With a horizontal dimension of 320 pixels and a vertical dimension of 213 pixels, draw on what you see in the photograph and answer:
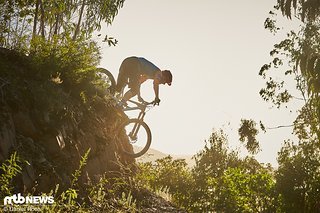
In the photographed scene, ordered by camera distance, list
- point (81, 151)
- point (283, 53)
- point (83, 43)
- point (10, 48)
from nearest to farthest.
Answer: point (81, 151)
point (10, 48)
point (83, 43)
point (283, 53)

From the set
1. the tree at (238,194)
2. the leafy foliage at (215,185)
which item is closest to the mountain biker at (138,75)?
the leafy foliage at (215,185)

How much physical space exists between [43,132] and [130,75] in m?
4.29

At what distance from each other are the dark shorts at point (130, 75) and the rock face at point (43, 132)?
211cm

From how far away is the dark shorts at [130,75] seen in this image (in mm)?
9805

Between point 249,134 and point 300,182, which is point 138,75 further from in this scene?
point 249,134

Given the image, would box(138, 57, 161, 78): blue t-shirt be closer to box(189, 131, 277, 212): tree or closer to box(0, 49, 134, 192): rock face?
box(0, 49, 134, 192): rock face

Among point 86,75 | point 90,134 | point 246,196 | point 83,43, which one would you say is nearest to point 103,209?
point 90,134

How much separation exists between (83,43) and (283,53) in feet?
71.3

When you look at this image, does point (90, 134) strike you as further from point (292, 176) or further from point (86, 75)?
point (292, 176)

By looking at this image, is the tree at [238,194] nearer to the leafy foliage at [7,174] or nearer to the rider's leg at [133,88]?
the rider's leg at [133,88]

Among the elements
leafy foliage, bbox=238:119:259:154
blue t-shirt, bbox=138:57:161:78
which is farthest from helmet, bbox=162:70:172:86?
leafy foliage, bbox=238:119:259:154

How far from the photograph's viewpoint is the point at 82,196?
19.3 feet

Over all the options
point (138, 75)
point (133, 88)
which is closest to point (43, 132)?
point (133, 88)

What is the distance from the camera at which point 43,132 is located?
603 centimetres
